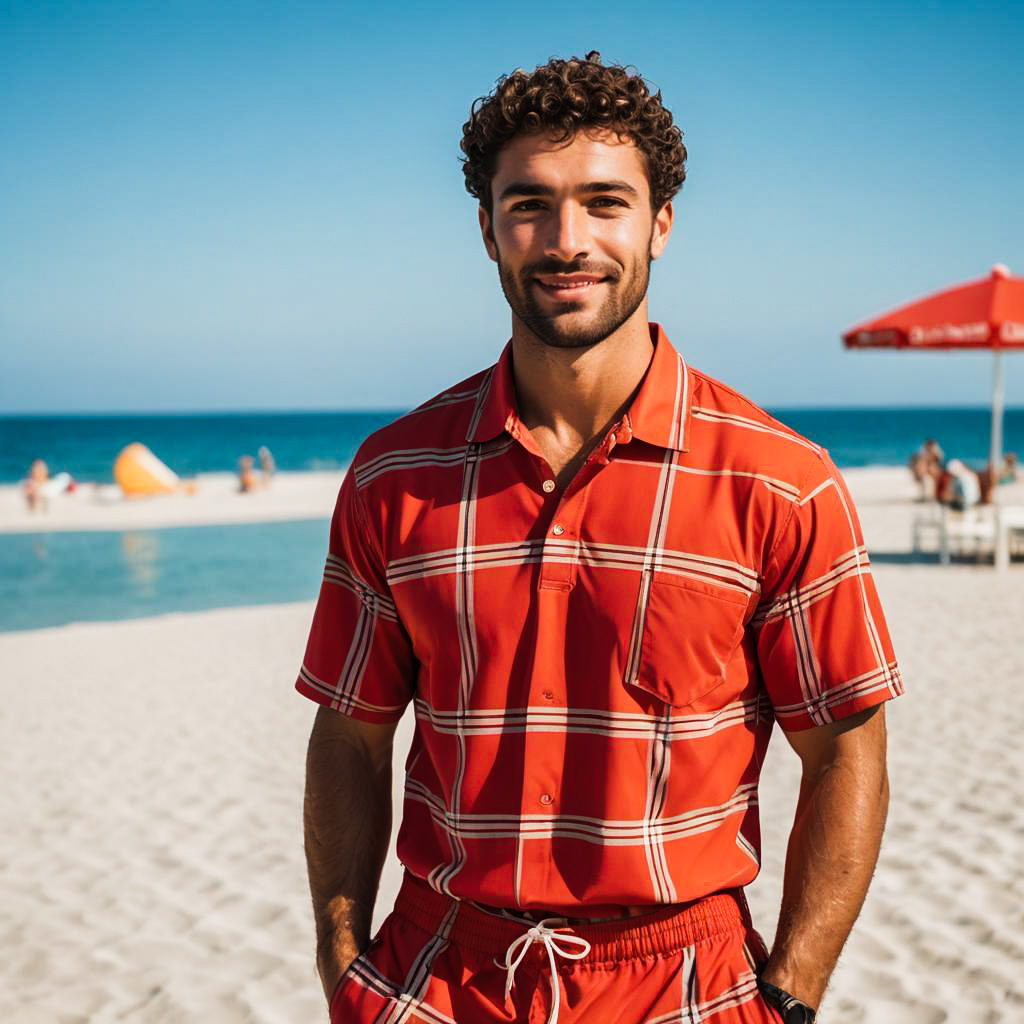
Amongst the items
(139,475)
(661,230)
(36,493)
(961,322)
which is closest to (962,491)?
(961,322)

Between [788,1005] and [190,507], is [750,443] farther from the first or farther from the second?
[190,507]

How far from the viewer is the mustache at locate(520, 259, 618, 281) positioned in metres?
1.79

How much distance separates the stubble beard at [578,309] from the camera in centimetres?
182

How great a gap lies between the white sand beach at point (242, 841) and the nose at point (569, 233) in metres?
2.96

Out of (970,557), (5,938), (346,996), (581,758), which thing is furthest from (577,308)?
(970,557)

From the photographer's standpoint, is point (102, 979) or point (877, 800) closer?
point (877, 800)

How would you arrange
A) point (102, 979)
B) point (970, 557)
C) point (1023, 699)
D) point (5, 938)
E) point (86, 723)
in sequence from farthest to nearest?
point (970, 557), point (86, 723), point (1023, 699), point (5, 938), point (102, 979)

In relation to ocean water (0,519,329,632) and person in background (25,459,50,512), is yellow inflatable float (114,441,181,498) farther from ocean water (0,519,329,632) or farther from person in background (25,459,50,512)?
ocean water (0,519,329,632)

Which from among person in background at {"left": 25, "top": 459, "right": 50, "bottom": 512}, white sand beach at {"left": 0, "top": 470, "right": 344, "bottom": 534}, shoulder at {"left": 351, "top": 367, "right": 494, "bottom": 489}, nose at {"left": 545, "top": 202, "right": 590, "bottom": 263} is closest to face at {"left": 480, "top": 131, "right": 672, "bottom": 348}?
nose at {"left": 545, "top": 202, "right": 590, "bottom": 263}

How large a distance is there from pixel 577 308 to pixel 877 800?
91 cm

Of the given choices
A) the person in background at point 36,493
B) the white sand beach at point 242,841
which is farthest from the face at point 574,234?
the person in background at point 36,493

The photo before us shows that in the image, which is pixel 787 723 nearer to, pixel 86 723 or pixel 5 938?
pixel 5 938

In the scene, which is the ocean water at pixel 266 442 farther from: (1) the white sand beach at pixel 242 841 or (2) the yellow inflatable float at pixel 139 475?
(1) the white sand beach at pixel 242 841

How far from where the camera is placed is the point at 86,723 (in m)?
8.09
